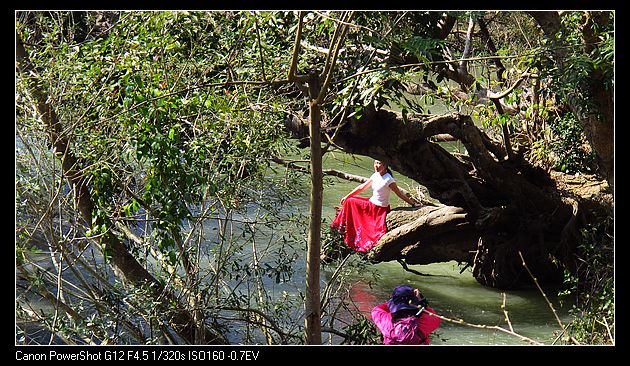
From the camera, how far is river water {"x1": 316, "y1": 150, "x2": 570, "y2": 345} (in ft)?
22.8

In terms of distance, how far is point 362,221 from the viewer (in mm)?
8523

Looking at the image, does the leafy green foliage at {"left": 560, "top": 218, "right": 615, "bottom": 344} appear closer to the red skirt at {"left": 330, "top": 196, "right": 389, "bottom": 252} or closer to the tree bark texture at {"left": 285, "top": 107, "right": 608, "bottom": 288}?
the tree bark texture at {"left": 285, "top": 107, "right": 608, "bottom": 288}

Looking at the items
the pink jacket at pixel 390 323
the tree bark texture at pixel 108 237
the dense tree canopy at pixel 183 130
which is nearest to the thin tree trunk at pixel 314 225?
the dense tree canopy at pixel 183 130

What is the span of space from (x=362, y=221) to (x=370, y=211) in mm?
150

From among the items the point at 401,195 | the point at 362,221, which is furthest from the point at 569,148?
the point at 362,221

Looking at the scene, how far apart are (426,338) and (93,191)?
6.81ft

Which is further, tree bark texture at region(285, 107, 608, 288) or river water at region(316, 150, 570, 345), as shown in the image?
tree bark texture at region(285, 107, 608, 288)

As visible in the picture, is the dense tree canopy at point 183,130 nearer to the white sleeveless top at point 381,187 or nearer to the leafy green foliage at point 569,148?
the leafy green foliage at point 569,148

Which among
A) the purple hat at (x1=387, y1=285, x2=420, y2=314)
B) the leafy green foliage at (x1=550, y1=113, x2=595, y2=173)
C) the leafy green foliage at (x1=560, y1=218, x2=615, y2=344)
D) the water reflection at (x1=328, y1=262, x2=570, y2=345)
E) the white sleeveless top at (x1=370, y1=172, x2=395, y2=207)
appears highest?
the leafy green foliage at (x1=550, y1=113, x2=595, y2=173)

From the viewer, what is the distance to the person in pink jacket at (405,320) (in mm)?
5078

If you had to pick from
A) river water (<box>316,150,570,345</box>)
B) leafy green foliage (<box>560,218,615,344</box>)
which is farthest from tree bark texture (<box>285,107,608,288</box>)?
leafy green foliage (<box>560,218,615,344</box>)

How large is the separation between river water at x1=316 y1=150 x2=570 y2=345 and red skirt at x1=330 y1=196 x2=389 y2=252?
1.00ft

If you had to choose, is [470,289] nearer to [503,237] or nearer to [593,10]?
[503,237]
